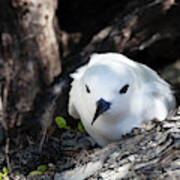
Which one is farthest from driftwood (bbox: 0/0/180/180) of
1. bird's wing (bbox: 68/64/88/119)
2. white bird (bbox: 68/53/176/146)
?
white bird (bbox: 68/53/176/146)

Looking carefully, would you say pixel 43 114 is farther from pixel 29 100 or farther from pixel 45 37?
pixel 45 37

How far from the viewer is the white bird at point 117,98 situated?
3.64 meters

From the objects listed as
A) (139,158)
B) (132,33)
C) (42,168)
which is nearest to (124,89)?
(139,158)

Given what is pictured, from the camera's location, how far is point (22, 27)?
530cm

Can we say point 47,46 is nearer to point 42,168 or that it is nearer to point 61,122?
point 61,122

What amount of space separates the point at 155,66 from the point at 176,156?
3.83 meters

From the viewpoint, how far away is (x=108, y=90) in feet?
11.8

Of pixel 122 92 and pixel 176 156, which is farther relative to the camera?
pixel 122 92

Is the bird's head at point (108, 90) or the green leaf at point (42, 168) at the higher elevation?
the bird's head at point (108, 90)

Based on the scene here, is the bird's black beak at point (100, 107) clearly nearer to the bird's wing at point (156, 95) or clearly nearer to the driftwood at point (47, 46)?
the bird's wing at point (156, 95)

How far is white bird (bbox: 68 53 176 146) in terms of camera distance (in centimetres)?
364

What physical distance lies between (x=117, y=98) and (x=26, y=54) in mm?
2200

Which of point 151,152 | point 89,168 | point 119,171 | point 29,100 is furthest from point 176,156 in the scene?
point 29,100

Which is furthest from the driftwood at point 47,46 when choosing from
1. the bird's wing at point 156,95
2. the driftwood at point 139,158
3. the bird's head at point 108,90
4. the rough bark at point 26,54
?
the driftwood at point 139,158
